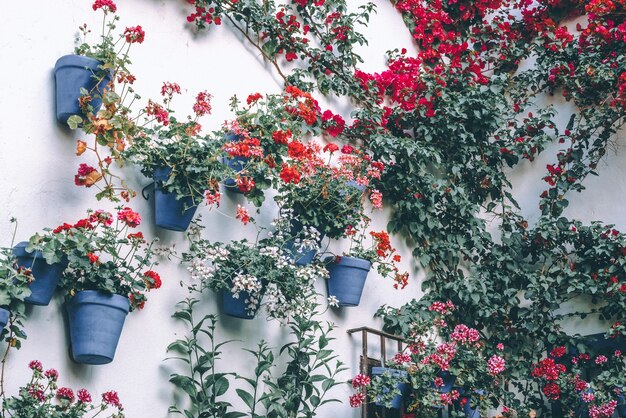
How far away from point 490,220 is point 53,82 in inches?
122

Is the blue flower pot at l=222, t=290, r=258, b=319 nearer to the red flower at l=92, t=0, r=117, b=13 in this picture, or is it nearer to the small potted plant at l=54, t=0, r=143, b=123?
the small potted plant at l=54, t=0, r=143, b=123

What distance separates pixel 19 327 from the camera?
286 centimetres

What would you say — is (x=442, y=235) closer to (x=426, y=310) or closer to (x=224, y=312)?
(x=426, y=310)

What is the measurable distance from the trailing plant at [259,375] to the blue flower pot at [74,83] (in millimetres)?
964

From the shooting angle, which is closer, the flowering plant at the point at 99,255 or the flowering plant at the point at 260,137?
the flowering plant at the point at 99,255

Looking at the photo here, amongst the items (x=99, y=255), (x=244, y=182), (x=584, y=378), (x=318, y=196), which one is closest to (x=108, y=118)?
(x=99, y=255)

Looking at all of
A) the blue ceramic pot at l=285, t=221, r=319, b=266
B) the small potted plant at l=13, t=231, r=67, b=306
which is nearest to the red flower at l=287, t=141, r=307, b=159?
the blue ceramic pot at l=285, t=221, r=319, b=266

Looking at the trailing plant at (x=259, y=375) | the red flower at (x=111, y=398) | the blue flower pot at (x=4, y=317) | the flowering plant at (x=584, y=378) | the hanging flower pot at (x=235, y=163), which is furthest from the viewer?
the flowering plant at (x=584, y=378)

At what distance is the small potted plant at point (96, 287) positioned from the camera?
2859 millimetres

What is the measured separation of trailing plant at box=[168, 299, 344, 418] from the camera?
3.32m

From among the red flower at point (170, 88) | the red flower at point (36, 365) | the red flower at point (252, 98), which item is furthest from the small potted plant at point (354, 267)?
the red flower at point (36, 365)

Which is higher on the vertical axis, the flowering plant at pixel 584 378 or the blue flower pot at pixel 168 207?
the blue flower pot at pixel 168 207

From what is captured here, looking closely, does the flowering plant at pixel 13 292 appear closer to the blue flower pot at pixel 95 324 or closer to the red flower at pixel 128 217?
the blue flower pot at pixel 95 324

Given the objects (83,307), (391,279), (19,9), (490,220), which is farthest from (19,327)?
(490,220)
